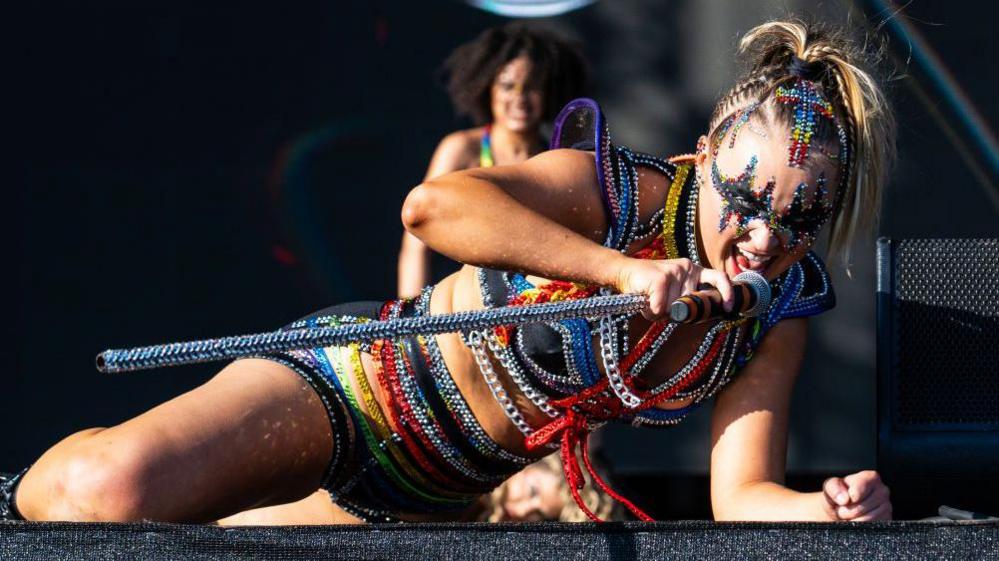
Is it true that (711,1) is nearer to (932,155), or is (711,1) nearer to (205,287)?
(932,155)

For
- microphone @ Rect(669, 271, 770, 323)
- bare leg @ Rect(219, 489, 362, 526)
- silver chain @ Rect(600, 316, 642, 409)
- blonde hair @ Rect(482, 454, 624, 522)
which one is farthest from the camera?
blonde hair @ Rect(482, 454, 624, 522)

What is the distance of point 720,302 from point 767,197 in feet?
0.78

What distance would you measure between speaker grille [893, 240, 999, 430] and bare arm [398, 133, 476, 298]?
66.1 inches

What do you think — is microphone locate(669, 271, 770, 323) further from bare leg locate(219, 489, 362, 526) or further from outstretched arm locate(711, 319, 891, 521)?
bare leg locate(219, 489, 362, 526)

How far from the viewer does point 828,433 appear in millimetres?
3674

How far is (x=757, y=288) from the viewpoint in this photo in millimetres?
1572

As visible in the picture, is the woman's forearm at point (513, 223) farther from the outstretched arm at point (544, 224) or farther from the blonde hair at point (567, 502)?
the blonde hair at point (567, 502)

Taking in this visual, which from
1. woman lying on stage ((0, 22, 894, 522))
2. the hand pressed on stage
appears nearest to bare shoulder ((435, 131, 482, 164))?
woman lying on stage ((0, 22, 894, 522))

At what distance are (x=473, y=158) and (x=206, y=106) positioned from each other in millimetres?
880

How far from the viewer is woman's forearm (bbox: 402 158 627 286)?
163cm

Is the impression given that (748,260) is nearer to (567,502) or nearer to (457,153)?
(567,502)

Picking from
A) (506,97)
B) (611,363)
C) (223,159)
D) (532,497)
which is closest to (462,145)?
(506,97)

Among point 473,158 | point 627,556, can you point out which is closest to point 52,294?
point 473,158

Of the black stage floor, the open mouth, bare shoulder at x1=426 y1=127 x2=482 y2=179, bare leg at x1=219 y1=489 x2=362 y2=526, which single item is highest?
bare shoulder at x1=426 y1=127 x2=482 y2=179
